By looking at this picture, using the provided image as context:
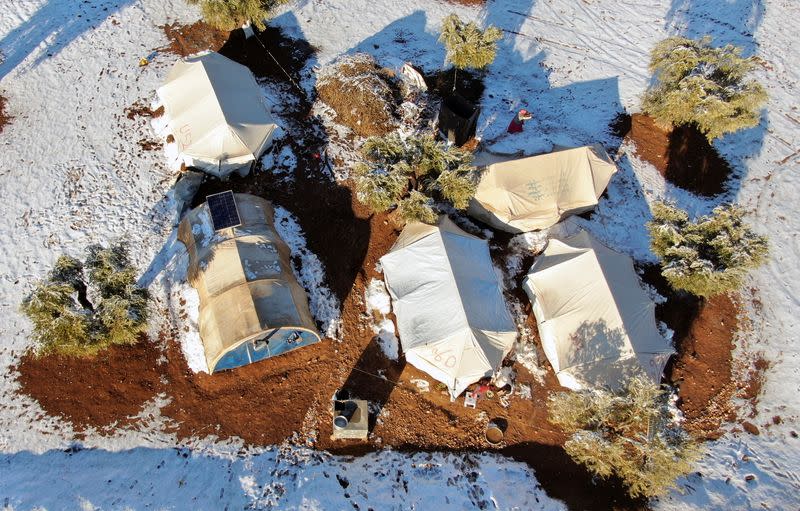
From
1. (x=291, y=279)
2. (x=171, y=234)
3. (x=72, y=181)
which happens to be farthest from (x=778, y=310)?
(x=72, y=181)

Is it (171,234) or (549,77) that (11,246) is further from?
(549,77)

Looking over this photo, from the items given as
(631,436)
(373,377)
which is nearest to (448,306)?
(373,377)

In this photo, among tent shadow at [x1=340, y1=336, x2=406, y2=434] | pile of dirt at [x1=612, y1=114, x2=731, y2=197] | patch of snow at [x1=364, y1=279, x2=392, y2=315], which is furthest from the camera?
pile of dirt at [x1=612, y1=114, x2=731, y2=197]

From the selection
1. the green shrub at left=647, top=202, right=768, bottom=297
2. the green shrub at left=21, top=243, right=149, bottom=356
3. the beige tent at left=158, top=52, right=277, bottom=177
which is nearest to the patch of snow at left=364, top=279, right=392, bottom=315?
the beige tent at left=158, top=52, right=277, bottom=177

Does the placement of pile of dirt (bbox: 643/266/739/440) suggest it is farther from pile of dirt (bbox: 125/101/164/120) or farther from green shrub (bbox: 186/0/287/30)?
pile of dirt (bbox: 125/101/164/120)

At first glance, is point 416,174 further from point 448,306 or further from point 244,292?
point 244,292

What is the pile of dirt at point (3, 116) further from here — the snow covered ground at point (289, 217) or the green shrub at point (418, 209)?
the green shrub at point (418, 209)
